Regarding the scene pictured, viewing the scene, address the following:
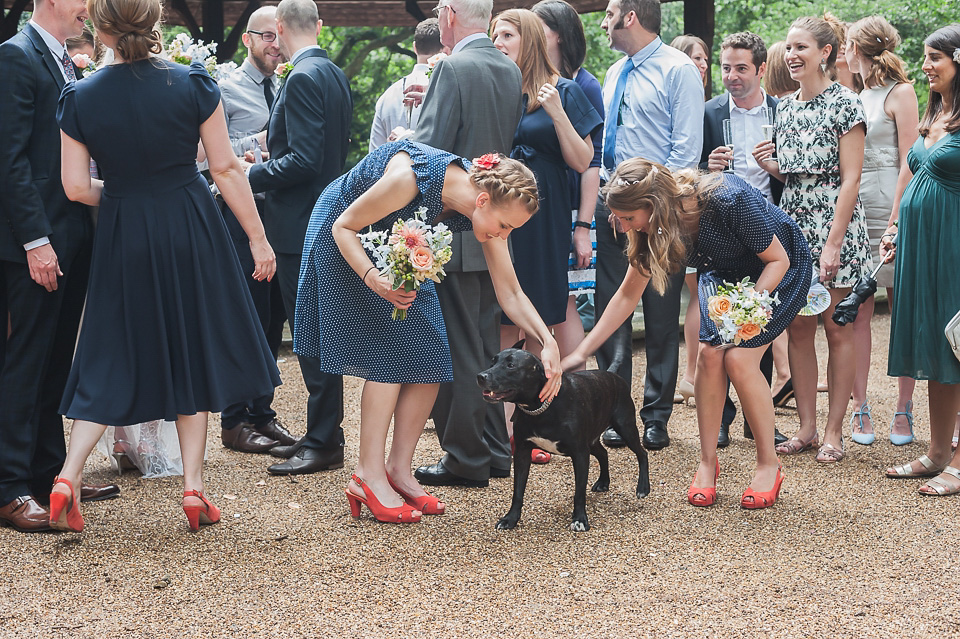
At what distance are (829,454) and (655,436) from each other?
0.89 meters

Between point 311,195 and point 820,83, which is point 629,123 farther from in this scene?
point 311,195

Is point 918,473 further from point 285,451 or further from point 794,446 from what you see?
point 285,451

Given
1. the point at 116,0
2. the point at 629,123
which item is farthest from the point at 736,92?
the point at 116,0

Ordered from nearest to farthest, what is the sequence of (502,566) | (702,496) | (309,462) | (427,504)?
(502,566) → (427,504) → (702,496) → (309,462)

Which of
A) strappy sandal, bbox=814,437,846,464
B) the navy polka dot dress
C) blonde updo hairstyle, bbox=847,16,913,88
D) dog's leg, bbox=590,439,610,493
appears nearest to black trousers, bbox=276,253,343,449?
Answer: dog's leg, bbox=590,439,610,493

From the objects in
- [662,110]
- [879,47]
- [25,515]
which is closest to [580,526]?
[25,515]

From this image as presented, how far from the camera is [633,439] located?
4.30m

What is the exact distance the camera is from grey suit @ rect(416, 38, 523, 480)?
4230 millimetres

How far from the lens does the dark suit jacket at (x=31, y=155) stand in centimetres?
367

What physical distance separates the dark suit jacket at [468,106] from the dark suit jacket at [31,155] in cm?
150

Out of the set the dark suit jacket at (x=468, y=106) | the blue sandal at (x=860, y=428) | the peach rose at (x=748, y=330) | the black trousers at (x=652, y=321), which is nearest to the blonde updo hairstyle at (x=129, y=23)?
the dark suit jacket at (x=468, y=106)

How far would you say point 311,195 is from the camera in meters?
4.80

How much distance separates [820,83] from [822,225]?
0.74 metres

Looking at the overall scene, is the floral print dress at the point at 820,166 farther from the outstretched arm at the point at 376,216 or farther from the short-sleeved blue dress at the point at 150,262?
the short-sleeved blue dress at the point at 150,262
